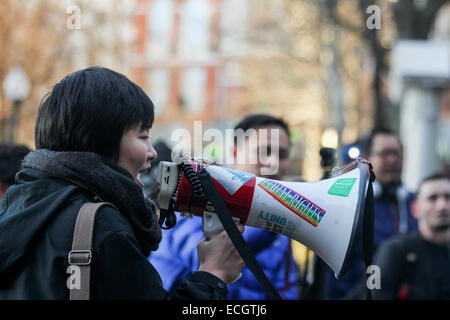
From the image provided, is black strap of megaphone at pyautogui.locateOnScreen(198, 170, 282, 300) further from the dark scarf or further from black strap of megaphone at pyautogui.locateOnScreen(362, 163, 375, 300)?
black strap of megaphone at pyautogui.locateOnScreen(362, 163, 375, 300)

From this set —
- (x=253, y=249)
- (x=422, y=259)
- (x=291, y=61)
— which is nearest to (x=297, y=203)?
(x=253, y=249)

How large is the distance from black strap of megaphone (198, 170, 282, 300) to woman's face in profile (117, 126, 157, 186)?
17 cm

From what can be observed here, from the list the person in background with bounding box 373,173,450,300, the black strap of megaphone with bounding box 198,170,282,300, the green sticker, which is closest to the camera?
the black strap of megaphone with bounding box 198,170,282,300

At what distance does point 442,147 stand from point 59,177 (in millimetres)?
20643

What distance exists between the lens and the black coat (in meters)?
1.31

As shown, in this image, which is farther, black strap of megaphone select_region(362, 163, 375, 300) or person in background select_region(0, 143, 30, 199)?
person in background select_region(0, 143, 30, 199)

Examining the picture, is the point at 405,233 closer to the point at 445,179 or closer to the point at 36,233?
the point at 445,179


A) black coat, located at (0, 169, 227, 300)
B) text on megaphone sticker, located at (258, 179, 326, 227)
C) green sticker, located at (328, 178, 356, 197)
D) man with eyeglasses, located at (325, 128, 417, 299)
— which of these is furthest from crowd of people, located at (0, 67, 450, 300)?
man with eyeglasses, located at (325, 128, 417, 299)

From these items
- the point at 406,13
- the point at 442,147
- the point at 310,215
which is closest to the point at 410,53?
the point at 406,13

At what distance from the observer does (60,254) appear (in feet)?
4.31

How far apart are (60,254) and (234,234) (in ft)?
1.54

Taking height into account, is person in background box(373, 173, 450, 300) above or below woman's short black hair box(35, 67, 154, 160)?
below

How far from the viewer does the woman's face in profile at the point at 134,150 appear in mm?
1502
